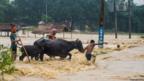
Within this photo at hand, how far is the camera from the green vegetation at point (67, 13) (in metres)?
95.5

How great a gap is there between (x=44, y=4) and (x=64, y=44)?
8208 centimetres

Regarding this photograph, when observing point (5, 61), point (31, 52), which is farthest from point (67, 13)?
point (5, 61)

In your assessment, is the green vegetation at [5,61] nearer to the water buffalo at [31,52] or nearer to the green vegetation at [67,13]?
the water buffalo at [31,52]

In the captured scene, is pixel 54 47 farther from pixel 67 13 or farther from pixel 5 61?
pixel 67 13

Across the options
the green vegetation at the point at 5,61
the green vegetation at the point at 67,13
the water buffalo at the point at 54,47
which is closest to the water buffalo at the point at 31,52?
the water buffalo at the point at 54,47

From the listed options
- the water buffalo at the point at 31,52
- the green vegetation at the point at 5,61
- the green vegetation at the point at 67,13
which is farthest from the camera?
the green vegetation at the point at 67,13

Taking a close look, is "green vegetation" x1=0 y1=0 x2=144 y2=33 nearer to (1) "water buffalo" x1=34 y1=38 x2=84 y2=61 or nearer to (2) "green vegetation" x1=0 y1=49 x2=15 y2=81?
(1) "water buffalo" x1=34 y1=38 x2=84 y2=61

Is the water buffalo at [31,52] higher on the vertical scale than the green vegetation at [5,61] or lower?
lower

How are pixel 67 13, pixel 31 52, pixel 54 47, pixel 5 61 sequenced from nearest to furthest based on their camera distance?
pixel 5 61, pixel 31 52, pixel 54 47, pixel 67 13

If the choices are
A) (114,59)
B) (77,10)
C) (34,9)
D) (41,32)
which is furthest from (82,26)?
(114,59)

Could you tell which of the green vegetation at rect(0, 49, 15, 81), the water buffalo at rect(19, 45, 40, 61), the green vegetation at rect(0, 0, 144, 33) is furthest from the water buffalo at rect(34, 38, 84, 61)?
the green vegetation at rect(0, 0, 144, 33)

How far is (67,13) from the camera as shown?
9900cm

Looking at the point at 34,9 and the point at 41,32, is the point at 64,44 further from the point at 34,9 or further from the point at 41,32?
the point at 34,9

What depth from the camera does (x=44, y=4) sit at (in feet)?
343
